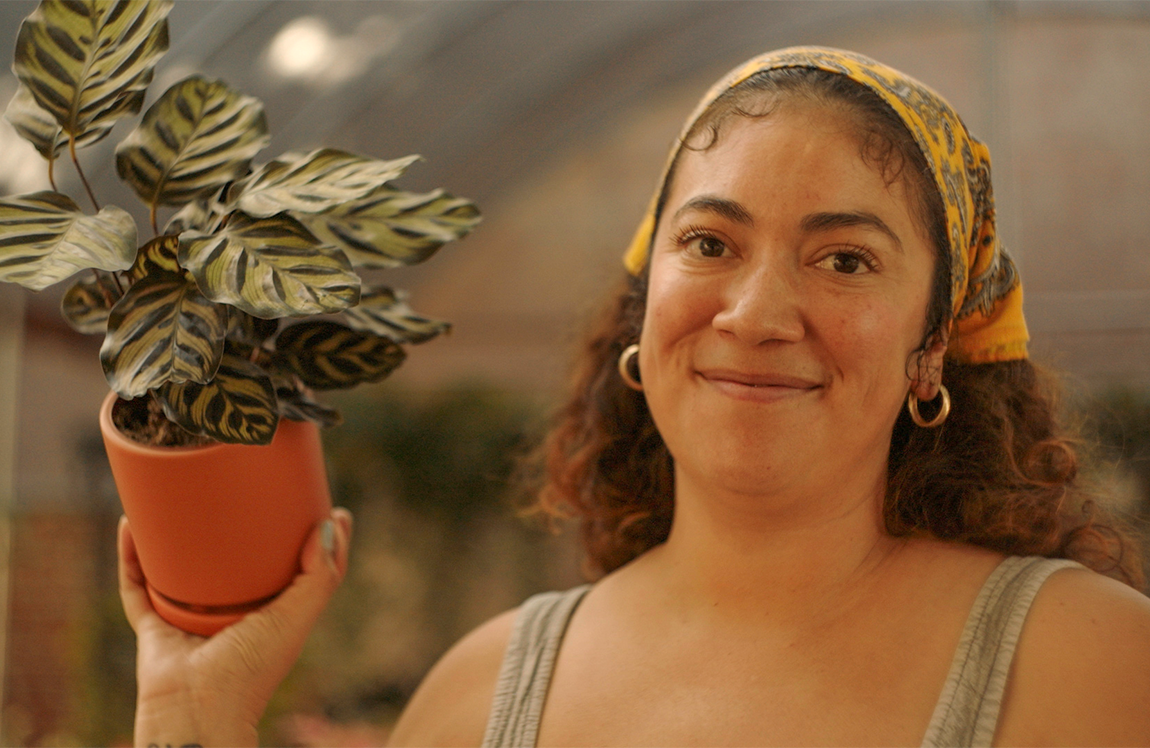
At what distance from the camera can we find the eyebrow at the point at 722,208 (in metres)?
1.28

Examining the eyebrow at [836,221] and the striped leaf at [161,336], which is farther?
the eyebrow at [836,221]

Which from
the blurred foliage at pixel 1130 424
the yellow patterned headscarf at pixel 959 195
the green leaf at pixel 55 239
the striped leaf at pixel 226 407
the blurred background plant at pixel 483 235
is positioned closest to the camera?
the green leaf at pixel 55 239

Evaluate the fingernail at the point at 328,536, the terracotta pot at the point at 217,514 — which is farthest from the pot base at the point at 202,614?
the fingernail at the point at 328,536

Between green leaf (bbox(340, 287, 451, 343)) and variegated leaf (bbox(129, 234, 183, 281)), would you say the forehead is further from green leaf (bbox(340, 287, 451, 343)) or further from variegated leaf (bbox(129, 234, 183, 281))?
variegated leaf (bbox(129, 234, 183, 281))

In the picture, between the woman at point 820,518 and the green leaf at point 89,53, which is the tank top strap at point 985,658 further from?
the green leaf at point 89,53

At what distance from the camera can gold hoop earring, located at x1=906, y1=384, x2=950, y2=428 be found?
1.36m

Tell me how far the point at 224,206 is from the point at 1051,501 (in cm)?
123

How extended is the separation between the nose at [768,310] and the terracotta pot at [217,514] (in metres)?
0.63

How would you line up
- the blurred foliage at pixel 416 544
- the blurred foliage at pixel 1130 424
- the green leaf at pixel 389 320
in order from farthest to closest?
the blurred foliage at pixel 416 544 → the blurred foliage at pixel 1130 424 → the green leaf at pixel 389 320

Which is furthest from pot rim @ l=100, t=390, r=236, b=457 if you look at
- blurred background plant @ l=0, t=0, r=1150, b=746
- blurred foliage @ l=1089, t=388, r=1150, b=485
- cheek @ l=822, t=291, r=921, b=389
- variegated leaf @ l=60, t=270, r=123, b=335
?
blurred foliage @ l=1089, t=388, r=1150, b=485

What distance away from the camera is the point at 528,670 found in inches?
A: 57.9

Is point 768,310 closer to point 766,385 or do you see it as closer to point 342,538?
point 766,385

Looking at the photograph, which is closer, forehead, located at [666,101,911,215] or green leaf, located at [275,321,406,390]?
forehead, located at [666,101,911,215]

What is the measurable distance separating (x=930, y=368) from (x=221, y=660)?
1071mm
